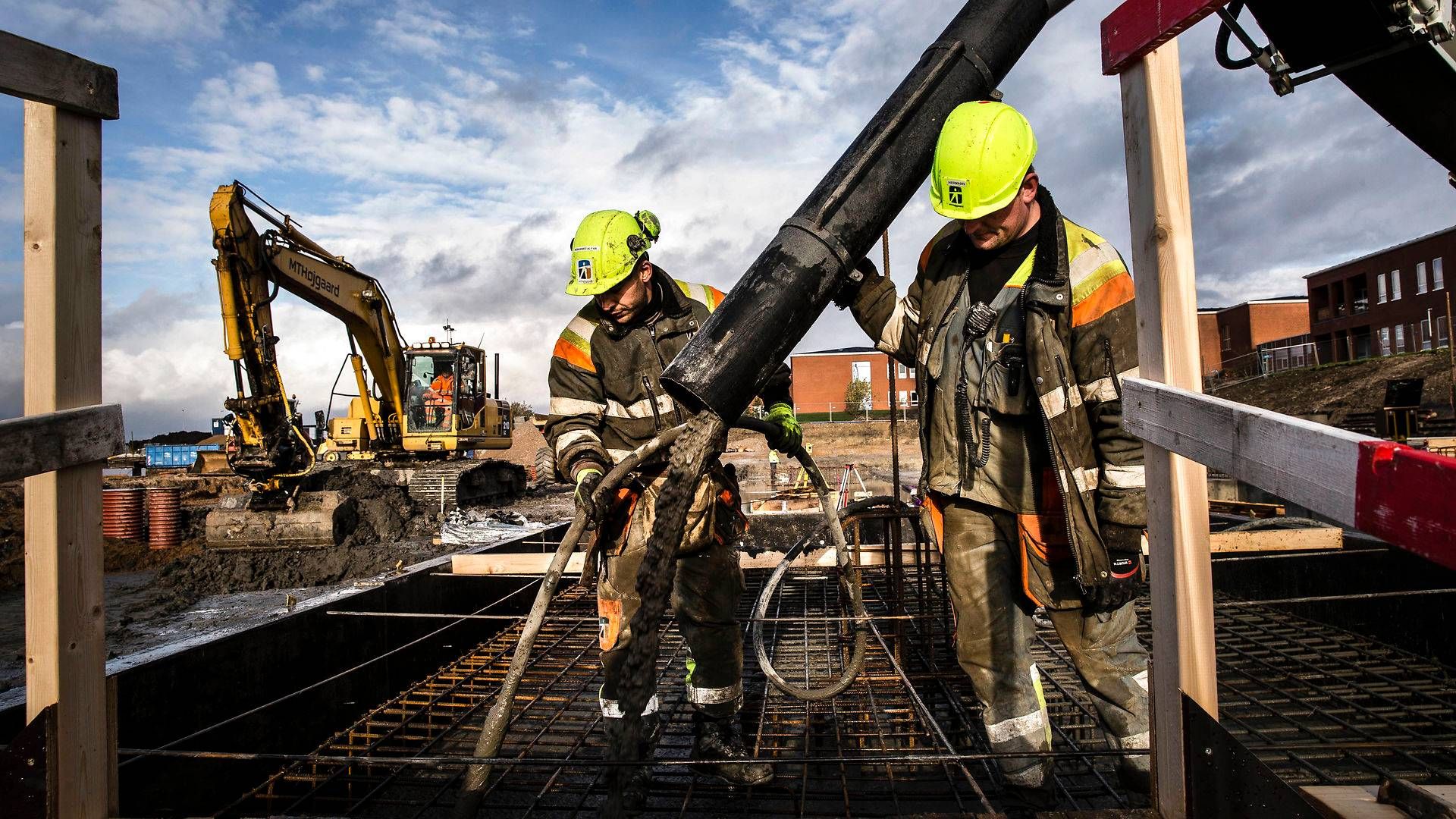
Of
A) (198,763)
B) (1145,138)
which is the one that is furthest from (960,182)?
(198,763)

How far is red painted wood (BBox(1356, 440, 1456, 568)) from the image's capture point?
784 mm

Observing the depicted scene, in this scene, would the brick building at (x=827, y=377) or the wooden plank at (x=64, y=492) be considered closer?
the wooden plank at (x=64, y=492)

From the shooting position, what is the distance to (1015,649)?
239 centimetres

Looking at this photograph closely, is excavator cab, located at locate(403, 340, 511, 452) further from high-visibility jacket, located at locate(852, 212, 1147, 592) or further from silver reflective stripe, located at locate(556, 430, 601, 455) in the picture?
high-visibility jacket, located at locate(852, 212, 1147, 592)

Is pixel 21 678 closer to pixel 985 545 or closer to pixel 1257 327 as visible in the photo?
pixel 985 545

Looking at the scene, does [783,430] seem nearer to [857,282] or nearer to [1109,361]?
[857,282]

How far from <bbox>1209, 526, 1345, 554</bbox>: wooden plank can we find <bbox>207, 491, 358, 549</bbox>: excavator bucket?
10768 millimetres

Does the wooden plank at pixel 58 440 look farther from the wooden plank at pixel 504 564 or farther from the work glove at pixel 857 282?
the wooden plank at pixel 504 564

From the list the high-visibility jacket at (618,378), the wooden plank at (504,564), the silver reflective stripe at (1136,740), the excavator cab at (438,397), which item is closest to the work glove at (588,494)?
the high-visibility jacket at (618,378)

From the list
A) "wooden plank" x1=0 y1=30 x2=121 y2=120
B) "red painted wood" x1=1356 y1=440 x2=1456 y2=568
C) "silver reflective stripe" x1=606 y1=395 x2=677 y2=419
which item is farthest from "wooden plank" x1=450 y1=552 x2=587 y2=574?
"red painted wood" x1=1356 y1=440 x2=1456 y2=568

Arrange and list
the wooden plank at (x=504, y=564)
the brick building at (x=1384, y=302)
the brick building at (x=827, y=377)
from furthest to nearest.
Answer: the brick building at (x=827, y=377) → the brick building at (x=1384, y=302) → the wooden plank at (x=504, y=564)

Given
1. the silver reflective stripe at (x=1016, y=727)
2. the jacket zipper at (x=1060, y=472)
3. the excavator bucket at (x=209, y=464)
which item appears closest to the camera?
the jacket zipper at (x=1060, y=472)

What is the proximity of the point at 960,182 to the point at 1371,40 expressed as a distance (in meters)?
1.02

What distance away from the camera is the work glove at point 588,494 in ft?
7.29
